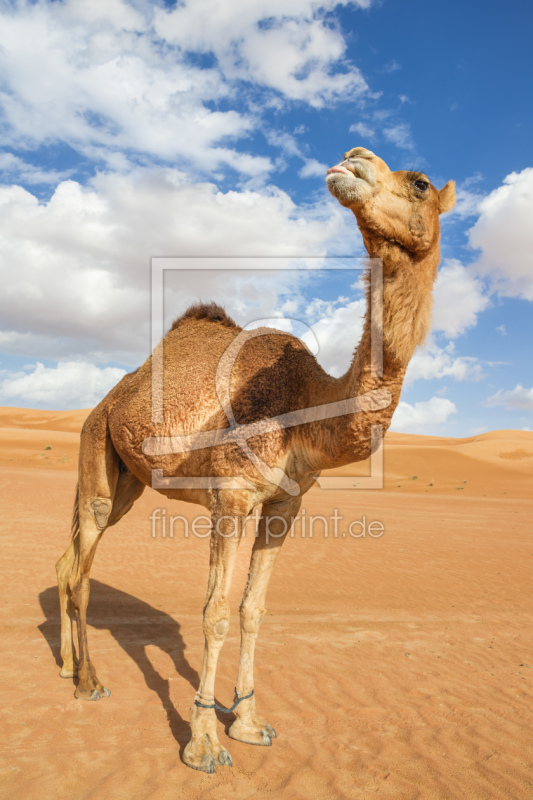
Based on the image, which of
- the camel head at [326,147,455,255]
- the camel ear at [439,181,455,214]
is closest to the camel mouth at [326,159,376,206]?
the camel head at [326,147,455,255]

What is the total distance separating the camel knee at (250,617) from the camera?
165 inches

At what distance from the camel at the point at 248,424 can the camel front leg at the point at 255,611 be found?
10 mm

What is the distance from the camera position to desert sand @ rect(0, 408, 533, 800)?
372 cm

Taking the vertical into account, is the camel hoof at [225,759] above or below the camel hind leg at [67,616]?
below

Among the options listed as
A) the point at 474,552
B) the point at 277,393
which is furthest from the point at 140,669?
the point at 474,552

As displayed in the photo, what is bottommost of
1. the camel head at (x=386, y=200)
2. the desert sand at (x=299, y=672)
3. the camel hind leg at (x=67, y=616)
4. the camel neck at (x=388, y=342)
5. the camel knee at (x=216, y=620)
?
the desert sand at (x=299, y=672)

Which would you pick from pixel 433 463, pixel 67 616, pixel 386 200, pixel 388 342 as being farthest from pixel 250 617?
pixel 433 463

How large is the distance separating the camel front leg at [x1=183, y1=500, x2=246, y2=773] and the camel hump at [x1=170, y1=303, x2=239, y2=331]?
2.37 meters

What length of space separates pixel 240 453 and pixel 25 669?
3755 millimetres

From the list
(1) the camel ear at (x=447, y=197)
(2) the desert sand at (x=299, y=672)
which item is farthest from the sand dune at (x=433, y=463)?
(1) the camel ear at (x=447, y=197)

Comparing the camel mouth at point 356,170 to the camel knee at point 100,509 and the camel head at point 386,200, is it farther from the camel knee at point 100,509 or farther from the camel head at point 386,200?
the camel knee at point 100,509

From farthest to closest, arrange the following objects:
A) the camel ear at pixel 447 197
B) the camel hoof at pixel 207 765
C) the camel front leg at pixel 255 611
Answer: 1. the camel front leg at pixel 255 611
2. the camel hoof at pixel 207 765
3. the camel ear at pixel 447 197

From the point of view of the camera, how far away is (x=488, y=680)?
5.88 metres

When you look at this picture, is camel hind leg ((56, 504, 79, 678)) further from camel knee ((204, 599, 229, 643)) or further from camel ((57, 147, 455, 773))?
camel knee ((204, 599, 229, 643))
